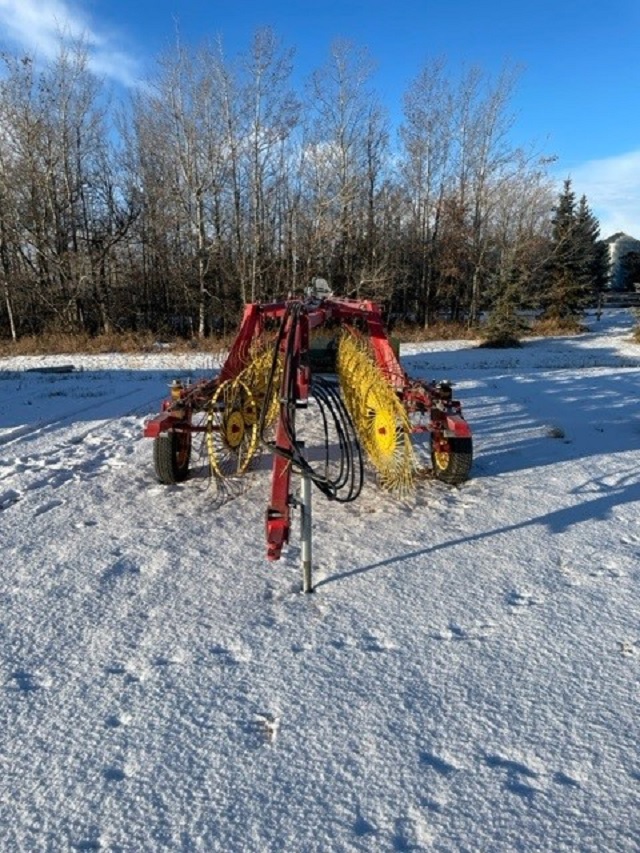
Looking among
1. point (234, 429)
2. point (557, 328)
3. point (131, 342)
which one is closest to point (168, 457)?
point (234, 429)

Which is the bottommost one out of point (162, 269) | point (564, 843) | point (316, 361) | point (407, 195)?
point (564, 843)

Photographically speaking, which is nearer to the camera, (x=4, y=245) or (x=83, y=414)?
(x=83, y=414)

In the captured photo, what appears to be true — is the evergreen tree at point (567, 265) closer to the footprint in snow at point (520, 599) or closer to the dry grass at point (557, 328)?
the dry grass at point (557, 328)

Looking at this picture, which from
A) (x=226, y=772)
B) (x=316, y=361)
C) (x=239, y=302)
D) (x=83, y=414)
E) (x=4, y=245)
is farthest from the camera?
(x=239, y=302)

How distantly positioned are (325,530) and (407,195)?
29.9 meters

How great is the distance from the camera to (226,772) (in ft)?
7.27

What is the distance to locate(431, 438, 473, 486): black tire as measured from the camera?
17.3 ft

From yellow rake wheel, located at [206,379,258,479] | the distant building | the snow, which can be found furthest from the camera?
the distant building

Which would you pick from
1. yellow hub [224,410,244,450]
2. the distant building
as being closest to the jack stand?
yellow hub [224,410,244,450]

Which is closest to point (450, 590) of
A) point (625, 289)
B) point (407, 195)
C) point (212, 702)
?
point (212, 702)

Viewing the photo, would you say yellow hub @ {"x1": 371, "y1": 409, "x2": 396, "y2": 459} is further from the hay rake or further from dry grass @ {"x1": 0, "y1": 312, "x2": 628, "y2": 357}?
dry grass @ {"x1": 0, "y1": 312, "x2": 628, "y2": 357}

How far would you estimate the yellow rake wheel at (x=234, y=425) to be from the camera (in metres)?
5.16

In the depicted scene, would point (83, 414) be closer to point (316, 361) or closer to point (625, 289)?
point (316, 361)

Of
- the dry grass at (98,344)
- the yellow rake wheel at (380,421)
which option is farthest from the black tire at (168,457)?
the dry grass at (98,344)
